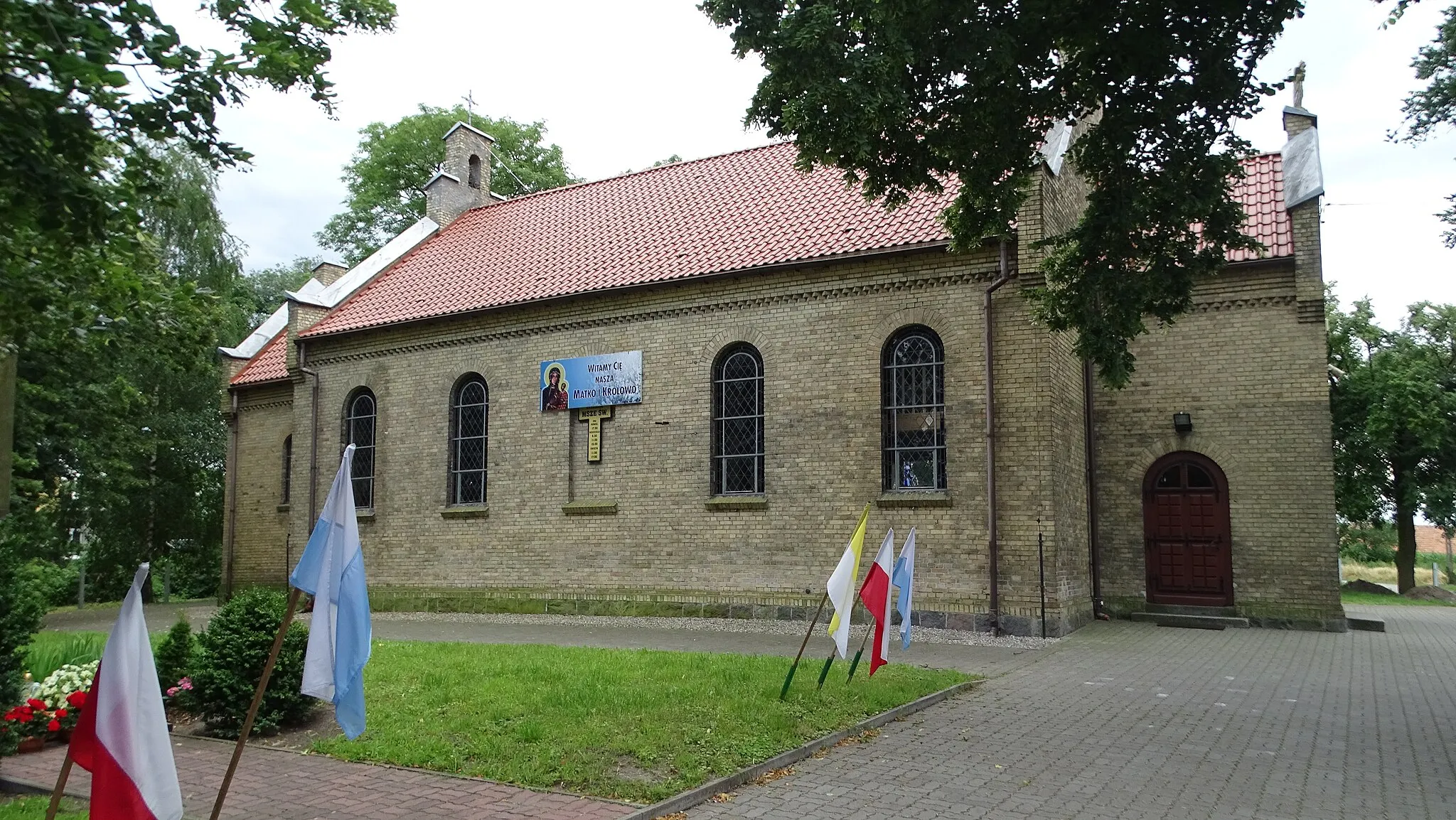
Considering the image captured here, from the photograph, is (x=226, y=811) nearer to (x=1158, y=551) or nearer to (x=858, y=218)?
(x=858, y=218)

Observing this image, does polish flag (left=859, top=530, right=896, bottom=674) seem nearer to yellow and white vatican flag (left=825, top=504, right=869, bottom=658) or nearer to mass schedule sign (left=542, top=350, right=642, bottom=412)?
yellow and white vatican flag (left=825, top=504, right=869, bottom=658)

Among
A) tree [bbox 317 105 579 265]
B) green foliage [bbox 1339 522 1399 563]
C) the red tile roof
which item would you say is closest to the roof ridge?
the red tile roof

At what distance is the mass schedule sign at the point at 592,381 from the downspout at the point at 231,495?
11288 millimetres

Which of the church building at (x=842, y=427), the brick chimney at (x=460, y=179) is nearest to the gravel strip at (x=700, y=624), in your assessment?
the church building at (x=842, y=427)

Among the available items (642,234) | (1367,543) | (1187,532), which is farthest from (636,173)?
(1367,543)

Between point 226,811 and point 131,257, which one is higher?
point 131,257

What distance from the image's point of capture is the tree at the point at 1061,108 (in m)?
8.80

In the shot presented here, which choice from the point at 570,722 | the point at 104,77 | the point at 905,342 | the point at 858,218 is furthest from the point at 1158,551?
the point at 104,77

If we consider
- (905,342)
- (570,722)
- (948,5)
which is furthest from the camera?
(905,342)

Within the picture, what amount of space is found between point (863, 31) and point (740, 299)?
788 cm

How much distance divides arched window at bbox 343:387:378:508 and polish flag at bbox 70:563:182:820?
56.5 ft

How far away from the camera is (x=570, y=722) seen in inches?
299

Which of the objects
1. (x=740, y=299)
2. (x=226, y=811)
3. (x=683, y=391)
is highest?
(x=740, y=299)

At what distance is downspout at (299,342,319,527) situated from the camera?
21578mm
